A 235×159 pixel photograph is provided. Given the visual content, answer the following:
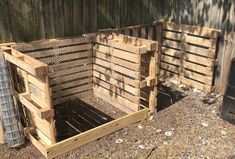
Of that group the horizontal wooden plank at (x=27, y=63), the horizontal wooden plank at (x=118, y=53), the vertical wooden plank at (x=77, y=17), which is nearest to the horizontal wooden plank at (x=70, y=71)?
the horizontal wooden plank at (x=118, y=53)

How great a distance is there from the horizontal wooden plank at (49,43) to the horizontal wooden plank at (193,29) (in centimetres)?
259

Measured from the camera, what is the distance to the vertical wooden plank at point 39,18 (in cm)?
650

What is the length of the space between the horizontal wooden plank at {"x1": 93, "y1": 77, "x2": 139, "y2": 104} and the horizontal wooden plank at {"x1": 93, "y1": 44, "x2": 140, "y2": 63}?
0.80m

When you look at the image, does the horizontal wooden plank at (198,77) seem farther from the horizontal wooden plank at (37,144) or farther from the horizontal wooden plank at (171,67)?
the horizontal wooden plank at (37,144)

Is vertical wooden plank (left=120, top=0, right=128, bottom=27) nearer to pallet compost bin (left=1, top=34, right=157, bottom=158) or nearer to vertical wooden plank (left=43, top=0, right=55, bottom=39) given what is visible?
pallet compost bin (left=1, top=34, right=157, bottom=158)

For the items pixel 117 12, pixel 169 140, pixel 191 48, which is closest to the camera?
pixel 169 140

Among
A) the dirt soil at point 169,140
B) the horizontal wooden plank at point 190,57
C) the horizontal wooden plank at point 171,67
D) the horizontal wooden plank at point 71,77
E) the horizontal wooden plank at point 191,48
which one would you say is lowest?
the dirt soil at point 169,140

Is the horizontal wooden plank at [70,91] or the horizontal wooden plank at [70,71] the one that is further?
the horizontal wooden plank at [70,91]

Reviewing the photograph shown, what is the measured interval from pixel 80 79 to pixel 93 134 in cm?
209

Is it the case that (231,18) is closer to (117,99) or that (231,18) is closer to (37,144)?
(117,99)

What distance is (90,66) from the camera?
771 cm

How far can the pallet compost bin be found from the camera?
533 cm

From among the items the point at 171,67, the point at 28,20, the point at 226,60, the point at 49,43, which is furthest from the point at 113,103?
the point at 226,60

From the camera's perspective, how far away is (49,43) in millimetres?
6820
